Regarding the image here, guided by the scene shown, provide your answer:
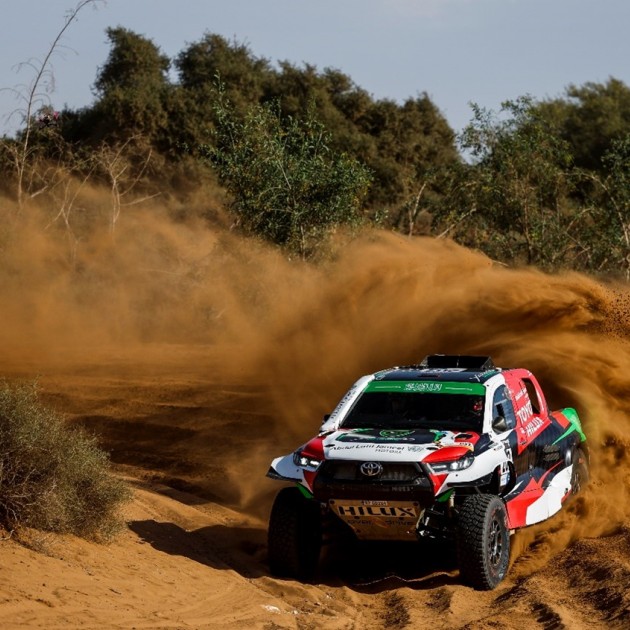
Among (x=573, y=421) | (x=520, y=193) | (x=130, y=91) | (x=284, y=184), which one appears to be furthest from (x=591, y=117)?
(x=573, y=421)

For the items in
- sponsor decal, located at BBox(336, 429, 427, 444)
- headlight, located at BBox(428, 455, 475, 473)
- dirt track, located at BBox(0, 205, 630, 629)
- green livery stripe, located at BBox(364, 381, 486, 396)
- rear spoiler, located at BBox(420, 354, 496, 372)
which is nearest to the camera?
dirt track, located at BBox(0, 205, 630, 629)

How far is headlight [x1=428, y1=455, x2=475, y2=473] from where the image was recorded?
8742mm

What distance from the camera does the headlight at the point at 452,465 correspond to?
8742 mm

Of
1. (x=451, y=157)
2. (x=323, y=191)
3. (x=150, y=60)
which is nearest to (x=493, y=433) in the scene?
(x=323, y=191)

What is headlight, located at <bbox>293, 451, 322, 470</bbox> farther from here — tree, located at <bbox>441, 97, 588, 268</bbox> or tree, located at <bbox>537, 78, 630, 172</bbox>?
tree, located at <bbox>537, 78, 630, 172</bbox>

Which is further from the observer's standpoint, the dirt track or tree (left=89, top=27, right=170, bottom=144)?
tree (left=89, top=27, right=170, bottom=144)

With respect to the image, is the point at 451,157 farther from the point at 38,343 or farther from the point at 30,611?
the point at 30,611

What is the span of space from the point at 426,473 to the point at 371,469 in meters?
0.43

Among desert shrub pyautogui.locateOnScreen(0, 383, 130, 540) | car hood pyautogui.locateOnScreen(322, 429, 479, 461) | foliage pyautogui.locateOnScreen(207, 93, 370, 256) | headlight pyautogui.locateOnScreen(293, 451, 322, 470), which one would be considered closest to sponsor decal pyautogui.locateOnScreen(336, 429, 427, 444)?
car hood pyautogui.locateOnScreen(322, 429, 479, 461)

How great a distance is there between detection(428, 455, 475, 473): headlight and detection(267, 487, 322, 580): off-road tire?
105 centimetres

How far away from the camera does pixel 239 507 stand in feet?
39.7

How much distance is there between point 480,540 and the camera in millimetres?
8492

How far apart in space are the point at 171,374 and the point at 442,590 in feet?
41.6

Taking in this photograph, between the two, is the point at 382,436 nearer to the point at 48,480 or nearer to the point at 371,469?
the point at 371,469
